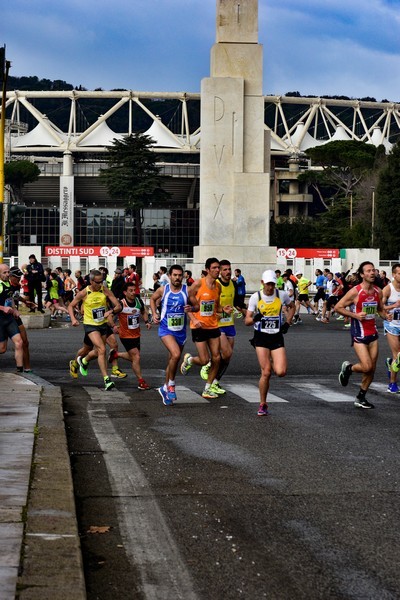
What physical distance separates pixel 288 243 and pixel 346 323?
7938 centimetres

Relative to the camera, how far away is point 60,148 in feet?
474

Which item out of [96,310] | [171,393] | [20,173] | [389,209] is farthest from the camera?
[20,173]

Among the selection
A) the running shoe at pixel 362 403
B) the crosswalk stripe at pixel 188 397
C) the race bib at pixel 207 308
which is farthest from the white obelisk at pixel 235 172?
the running shoe at pixel 362 403

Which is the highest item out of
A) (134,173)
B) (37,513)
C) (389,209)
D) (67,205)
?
(134,173)

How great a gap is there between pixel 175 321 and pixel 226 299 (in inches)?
88.6

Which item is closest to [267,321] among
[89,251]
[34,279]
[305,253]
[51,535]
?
[51,535]

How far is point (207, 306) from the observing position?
566 inches

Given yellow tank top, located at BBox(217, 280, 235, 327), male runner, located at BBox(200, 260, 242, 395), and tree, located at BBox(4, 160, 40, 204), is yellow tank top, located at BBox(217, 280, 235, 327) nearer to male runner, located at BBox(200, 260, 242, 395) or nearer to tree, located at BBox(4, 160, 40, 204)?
male runner, located at BBox(200, 260, 242, 395)

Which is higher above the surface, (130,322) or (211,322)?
(211,322)

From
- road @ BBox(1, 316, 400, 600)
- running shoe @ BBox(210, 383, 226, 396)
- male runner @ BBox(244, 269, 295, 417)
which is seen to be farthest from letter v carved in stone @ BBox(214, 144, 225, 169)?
male runner @ BBox(244, 269, 295, 417)

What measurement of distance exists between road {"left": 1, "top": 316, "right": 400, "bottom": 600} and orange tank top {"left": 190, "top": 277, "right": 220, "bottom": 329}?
0.99 meters

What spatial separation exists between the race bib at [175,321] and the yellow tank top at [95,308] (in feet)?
7.26

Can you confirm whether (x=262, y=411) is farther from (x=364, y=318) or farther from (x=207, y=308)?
(x=207, y=308)

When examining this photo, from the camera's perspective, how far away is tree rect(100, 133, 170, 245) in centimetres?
10438
